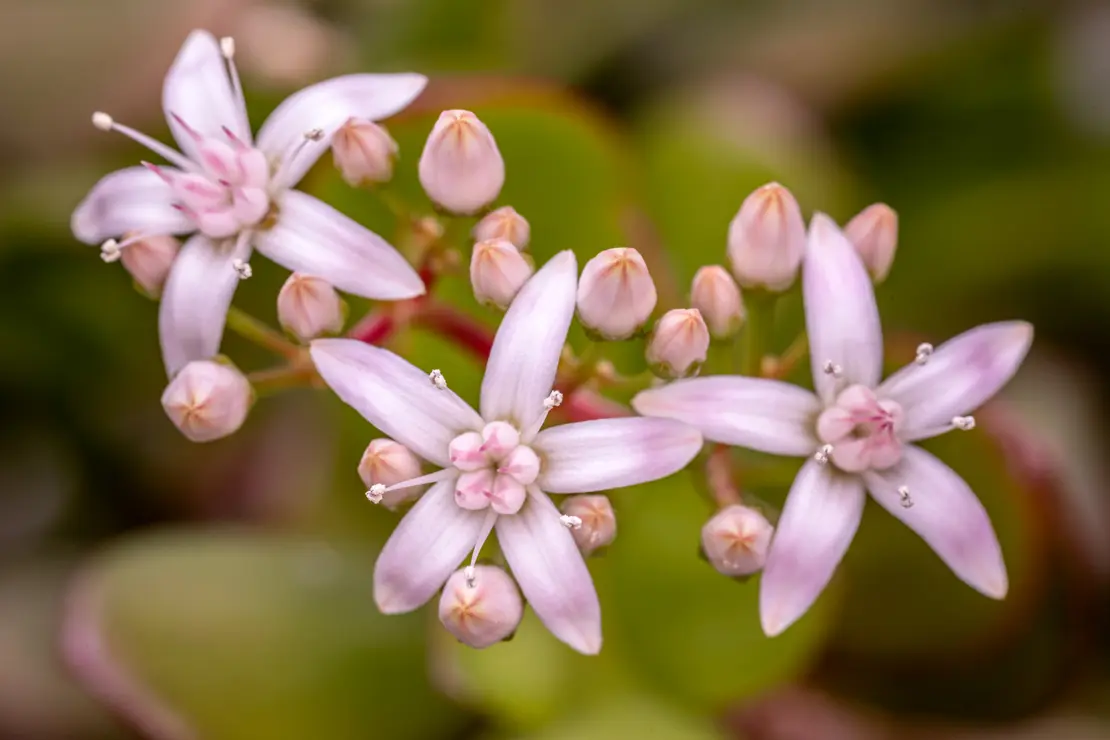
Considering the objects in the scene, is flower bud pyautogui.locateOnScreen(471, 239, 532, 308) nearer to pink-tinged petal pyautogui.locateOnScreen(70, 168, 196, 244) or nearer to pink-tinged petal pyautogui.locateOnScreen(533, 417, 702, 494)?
pink-tinged petal pyautogui.locateOnScreen(533, 417, 702, 494)

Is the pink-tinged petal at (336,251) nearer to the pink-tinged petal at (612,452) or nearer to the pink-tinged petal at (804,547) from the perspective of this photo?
the pink-tinged petal at (612,452)

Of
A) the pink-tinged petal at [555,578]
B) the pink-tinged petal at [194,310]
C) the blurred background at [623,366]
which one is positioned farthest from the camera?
→ the blurred background at [623,366]

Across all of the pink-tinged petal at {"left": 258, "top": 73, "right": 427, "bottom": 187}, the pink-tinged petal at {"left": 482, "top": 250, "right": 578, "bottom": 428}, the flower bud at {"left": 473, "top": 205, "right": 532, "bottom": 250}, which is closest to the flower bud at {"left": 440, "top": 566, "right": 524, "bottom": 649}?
the pink-tinged petal at {"left": 482, "top": 250, "right": 578, "bottom": 428}


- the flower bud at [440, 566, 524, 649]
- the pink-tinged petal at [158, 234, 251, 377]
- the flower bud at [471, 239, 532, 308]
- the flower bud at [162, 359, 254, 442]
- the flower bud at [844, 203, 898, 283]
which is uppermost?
the flower bud at [844, 203, 898, 283]

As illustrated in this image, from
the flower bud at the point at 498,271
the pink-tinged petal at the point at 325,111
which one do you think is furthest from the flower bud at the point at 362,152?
the flower bud at the point at 498,271

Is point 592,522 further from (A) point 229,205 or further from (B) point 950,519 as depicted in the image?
(A) point 229,205

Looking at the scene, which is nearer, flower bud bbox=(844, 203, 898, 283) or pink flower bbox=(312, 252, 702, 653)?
pink flower bbox=(312, 252, 702, 653)

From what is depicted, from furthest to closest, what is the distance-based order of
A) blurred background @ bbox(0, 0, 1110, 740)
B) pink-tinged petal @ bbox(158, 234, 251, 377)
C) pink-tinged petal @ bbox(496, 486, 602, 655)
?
1. blurred background @ bbox(0, 0, 1110, 740)
2. pink-tinged petal @ bbox(158, 234, 251, 377)
3. pink-tinged petal @ bbox(496, 486, 602, 655)
